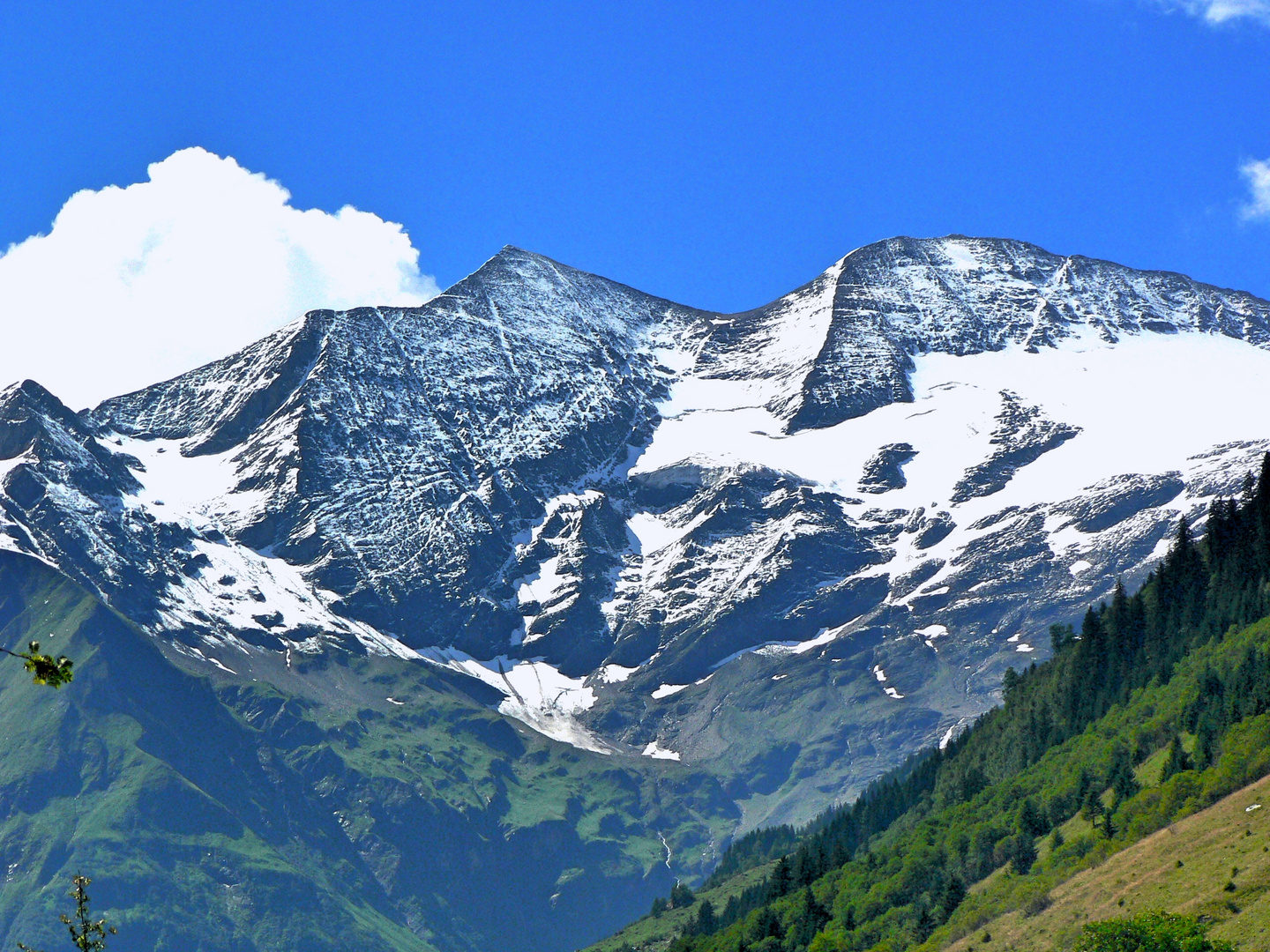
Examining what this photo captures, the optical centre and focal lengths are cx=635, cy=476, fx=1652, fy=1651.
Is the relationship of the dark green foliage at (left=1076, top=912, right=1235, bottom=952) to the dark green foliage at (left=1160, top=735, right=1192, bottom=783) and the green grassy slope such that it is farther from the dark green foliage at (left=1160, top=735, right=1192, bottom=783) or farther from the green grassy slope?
the dark green foliage at (left=1160, top=735, right=1192, bottom=783)

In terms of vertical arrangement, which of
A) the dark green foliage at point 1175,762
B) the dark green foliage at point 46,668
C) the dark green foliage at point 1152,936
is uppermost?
the dark green foliage at point 46,668

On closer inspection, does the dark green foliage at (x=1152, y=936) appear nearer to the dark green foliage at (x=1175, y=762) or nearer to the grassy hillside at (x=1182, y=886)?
the grassy hillside at (x=1182, y=886)

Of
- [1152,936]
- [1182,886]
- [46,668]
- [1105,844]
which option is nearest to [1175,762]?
[1105,844]

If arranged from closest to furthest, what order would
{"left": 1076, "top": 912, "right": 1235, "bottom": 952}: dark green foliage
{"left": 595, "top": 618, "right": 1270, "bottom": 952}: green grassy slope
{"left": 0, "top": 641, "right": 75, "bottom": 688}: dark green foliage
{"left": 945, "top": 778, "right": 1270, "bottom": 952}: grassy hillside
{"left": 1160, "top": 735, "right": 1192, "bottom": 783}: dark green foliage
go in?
{"left": 0, "top": 641, "right": 75, "bottom": 688}: dark green foliage → {"left": 1076, "top": 912, "right": 1235, "bottom": 952}: dark green foliage → {"left": 945, "top": 778, "right": 1270, "bottom": 952}: grassy hillside → {"left": 595, "top": 618, "right": 1270, "bottom": 952}: green grassy slope → {"left": 1160, "top": 735, "right": 1192, "bottom": 783}: dark green foliage

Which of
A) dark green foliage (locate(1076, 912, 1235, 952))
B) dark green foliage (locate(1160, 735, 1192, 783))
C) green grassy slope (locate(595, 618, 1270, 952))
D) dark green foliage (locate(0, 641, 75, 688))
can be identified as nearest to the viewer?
dark green foliage (locate(0, 641, 75, 688))

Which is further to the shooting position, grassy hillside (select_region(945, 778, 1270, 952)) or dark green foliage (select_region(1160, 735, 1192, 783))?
dark green foliage (select_region(1160, 735, 1192, 783))

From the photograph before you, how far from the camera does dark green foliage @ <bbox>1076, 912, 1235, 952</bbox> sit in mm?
106750

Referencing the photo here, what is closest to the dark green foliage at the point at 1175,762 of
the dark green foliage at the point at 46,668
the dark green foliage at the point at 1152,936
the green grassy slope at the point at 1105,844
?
the green grassy slope at the point at 1105,844

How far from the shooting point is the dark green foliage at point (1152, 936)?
350 feet

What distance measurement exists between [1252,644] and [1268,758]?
153 feet

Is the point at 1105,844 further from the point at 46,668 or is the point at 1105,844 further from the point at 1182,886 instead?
the point at 46,668

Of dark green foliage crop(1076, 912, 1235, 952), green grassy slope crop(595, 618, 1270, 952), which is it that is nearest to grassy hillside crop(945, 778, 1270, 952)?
green grassy slope crop(595, 618, 1270, 952)

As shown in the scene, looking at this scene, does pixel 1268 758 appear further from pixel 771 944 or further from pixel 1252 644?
pixel 771 944

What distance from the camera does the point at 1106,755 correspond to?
19312 cm
